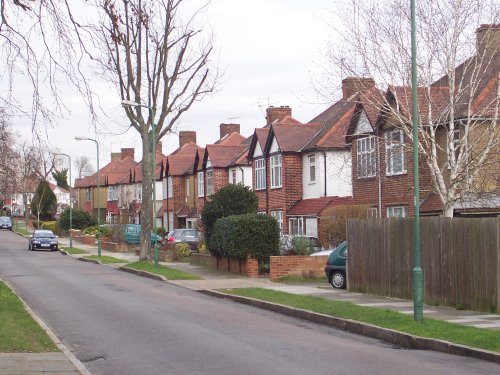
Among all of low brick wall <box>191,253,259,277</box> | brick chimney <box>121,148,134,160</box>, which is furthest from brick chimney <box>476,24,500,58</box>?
brick chimney <box>121,148,134,160</box>

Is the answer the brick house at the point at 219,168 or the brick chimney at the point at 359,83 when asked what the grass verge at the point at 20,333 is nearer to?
the brick chimney at the point at 359,83

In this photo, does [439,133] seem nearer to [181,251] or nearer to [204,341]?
[204,341]

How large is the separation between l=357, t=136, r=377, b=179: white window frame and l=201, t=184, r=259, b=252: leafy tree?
4.94 meters

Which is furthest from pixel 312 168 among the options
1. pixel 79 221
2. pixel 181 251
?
pixel 79 221

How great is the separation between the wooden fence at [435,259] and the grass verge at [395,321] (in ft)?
5.99

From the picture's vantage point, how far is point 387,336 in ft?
44.6

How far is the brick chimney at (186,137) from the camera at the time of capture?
231 ft

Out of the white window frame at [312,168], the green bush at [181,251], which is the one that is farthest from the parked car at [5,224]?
the white window frame at [312,168]

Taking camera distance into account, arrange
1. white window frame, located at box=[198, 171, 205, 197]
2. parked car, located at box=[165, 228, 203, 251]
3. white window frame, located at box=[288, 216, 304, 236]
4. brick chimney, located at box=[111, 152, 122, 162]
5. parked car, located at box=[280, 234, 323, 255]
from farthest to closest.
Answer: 1. brick chimney, located at box=[111, 152, 122, 162]
2. white window frame, located at box=[198, 171, 205, 197]
3. parked car, located at box=[165, 228, 203, 251]
4. white window frame, located at box=[288, 216, 304, 236]
5. parked car, located at box=[280, 234, 323, 255]

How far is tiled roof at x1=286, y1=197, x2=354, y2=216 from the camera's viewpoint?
117ft

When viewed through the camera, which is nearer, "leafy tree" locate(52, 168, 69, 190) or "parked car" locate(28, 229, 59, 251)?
"parked car" locate(28, 229, 59, 251)

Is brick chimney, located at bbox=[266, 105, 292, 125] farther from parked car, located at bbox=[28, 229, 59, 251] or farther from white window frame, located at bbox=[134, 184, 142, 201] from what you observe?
white window frame, located at bbox=[134, 184, 142, 201]

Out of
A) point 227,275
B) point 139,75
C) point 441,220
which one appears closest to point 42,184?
point 139,75

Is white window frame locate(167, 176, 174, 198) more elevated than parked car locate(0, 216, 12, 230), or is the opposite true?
white window frame locate(167, 176, 174, 198)
